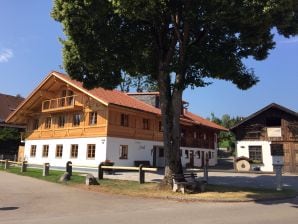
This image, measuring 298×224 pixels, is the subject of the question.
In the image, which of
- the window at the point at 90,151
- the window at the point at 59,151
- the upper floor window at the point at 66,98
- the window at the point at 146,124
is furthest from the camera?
the window at the point at 59,151

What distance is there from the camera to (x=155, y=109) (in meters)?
39.8

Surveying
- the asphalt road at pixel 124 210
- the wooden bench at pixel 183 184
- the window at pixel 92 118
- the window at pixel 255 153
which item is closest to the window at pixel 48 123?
the window at pixel 92 118

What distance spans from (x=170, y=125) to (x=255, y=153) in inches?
850

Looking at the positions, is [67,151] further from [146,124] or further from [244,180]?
[244,180]

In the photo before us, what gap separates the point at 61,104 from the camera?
128ft

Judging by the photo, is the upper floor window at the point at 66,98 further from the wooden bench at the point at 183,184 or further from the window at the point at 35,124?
the wooden bench at the point at 183,184

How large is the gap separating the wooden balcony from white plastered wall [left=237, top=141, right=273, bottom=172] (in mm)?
16786

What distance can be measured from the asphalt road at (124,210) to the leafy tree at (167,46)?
415cm

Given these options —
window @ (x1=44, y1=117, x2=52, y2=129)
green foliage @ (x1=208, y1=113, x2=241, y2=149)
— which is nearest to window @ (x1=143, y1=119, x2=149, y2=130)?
window @ (x1=44, y1=117, x2=52, y2=129)

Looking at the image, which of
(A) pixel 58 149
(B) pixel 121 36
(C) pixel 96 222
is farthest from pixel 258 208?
(A) pixel 58 149

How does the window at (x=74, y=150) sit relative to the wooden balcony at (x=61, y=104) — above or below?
below

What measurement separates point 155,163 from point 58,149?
1026 centimetres

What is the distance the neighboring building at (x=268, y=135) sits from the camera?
3538 cm

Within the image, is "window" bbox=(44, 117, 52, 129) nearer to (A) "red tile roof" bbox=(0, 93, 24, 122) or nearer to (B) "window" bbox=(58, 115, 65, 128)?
(B) "window" bbox=(58, 115, 65, 128)
